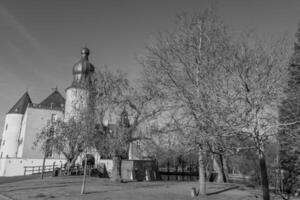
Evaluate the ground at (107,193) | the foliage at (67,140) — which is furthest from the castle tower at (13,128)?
the ground at (107,193)

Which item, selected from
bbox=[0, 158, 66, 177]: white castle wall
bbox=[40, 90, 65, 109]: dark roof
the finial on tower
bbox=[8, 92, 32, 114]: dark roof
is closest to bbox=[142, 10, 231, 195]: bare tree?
bbox=[0, 158, 66, 177]: white castle wall

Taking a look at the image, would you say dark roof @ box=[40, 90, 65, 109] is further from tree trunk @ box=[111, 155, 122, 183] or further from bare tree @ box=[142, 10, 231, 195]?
bare tree @ box=[142, 10, 231, 195]

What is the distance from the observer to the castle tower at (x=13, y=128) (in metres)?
50.9

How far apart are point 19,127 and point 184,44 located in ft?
162

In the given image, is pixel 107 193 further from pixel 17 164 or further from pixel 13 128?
pixel 13 128

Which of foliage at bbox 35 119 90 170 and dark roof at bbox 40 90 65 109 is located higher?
dark roof at bbox 40 90 65 109

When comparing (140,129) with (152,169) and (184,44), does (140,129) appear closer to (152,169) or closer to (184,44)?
(184,44)

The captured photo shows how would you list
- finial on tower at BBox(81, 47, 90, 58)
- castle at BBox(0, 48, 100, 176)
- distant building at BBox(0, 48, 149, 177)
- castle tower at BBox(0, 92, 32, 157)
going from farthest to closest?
1. castle tower at BBox(0, 92, 32, 157)
2. finial on tower at BBox(81, 47, 90, 58)
3. castle at BBox(0, 48, 100, 176)
4. distant building at BBox(0, 48, 149, 177)

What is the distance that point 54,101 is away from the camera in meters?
55.2

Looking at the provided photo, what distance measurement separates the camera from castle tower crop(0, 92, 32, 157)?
167 feet

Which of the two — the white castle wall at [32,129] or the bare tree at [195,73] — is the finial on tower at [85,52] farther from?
the bare tree at [195,73]

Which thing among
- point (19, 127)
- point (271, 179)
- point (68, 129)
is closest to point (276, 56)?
point (271, 179)

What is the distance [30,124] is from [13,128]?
23.1ft

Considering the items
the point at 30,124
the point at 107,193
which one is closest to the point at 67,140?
the point at 107,193
